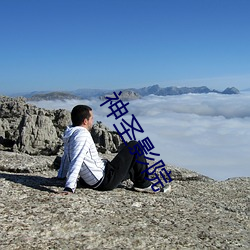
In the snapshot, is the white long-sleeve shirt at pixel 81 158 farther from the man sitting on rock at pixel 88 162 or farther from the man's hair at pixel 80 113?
the man's hair at pixel 80 113

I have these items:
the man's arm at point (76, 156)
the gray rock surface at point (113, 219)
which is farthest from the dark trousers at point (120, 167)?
the man's arm at point (76, 156)

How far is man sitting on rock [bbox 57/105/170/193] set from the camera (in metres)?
10.1

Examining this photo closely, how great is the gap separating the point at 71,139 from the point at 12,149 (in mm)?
23898

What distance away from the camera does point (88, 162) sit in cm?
1051

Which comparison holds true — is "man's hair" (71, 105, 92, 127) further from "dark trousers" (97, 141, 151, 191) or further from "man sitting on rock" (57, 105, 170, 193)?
"dark trousers" (97, 141, 151, 191)

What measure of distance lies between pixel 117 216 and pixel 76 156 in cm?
192

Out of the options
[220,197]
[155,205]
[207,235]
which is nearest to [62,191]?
[155,205]

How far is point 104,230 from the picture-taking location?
8.52 m

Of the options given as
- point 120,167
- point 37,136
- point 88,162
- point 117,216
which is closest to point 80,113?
point 88,162

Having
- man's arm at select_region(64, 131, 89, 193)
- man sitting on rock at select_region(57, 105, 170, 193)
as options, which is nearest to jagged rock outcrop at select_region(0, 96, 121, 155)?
man sitting on rock at select_region(57, 105, 170, 193)

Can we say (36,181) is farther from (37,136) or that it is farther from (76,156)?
(37,136)

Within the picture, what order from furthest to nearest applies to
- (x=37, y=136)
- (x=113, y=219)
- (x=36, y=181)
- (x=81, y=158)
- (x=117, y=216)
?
(x=37, y=136), (x=36, y=181), (x=81, y=158), (x=117, y=216), (x=113, y=219)

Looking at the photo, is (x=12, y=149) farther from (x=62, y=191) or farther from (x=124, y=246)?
(x=124, y=246)

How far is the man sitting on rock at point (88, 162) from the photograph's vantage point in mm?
10133
